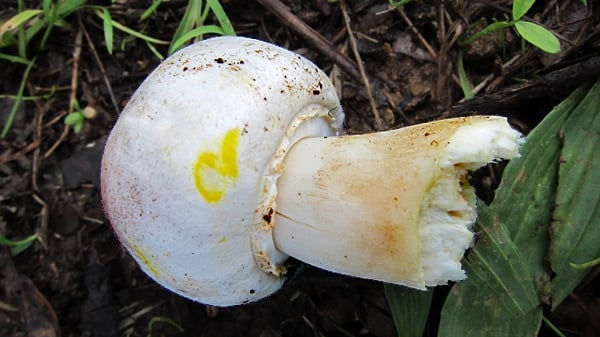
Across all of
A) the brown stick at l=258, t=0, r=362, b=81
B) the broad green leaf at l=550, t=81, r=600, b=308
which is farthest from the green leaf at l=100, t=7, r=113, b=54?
the broad green leaf at l=550, t=81, r=600, b=308

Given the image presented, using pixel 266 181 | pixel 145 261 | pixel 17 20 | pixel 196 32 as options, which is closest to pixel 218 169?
pixel 266 181

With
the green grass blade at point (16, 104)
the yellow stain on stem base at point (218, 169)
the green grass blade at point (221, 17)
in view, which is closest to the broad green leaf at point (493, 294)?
the yellow stain on stem base at point (218, 169)

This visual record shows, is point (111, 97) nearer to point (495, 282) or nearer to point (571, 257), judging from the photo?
point (495, 282)

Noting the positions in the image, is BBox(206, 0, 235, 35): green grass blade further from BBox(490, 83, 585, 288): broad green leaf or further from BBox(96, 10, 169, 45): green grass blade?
BBox(490, 83, 585, 288): broad green leaf

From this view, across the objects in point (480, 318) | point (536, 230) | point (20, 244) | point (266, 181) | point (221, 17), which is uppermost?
point (221, 17)

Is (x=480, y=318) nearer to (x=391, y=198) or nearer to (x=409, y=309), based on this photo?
(x=409, y=309)
